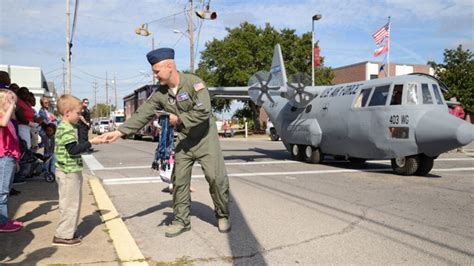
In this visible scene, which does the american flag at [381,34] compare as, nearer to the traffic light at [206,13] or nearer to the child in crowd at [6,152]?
the traffic light at [206,13]

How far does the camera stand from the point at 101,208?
6.29 metres

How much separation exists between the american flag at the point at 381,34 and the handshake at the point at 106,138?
24106 mm

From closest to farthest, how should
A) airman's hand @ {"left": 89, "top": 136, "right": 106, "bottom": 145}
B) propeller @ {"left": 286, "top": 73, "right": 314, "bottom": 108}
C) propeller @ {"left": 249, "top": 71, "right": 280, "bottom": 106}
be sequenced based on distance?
1. airman's hand @ {"left": 89, "top": 136, "right": 106, "bottom": 145}
2. propeller @ {"left": 286, "top": 73, "right": 314, "bottom": 108}
3. propeller @ {"left": 249, "top": 71, "right": 280, "bottom": 106}

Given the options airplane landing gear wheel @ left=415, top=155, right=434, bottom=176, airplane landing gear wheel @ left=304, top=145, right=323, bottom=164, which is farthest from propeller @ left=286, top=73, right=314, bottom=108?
airplane landing gear wheel @ left=415, top=155, right=434, bottom=176

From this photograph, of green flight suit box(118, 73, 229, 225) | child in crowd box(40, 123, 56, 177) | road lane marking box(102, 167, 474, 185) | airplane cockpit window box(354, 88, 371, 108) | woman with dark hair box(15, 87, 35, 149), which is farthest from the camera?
airplane cockpit window box(354, 88, 371, 108)

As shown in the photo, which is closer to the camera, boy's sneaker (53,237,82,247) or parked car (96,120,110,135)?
boy's sneaker (53,237,82,247)

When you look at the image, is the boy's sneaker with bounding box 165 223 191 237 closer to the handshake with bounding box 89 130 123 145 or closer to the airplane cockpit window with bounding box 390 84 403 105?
the handshake with bounding box 89 130 123 145

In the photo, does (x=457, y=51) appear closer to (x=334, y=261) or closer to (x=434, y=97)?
(x=434, y=97)

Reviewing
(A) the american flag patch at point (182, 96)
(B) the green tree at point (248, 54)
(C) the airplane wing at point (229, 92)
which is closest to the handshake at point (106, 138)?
(A) the american flag patch at point (182, 96)

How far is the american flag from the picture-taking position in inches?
1015

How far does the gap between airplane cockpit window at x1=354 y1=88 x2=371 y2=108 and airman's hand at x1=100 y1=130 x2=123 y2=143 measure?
25.8 feet

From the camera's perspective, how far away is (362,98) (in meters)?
11.3

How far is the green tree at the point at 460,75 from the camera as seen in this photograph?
119 feet

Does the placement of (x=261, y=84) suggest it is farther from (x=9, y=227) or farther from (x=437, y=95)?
(x=9, y=227)
